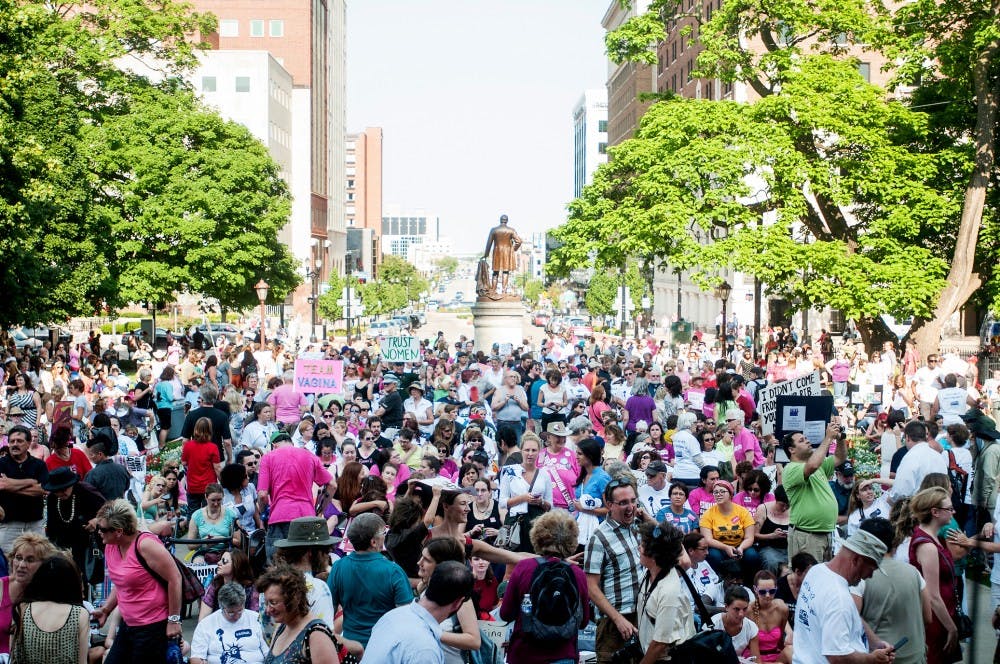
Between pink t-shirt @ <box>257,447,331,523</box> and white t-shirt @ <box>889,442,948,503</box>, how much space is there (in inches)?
214

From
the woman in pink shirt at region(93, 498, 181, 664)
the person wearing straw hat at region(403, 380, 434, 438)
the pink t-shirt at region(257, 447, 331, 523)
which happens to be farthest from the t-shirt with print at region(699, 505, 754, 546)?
the person wearing straw hat at region(403, 380, 434, 438)

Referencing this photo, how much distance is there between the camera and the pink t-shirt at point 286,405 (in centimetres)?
1856

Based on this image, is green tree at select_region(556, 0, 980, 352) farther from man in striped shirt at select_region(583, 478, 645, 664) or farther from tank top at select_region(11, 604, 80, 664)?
tank top at select_region(11, 604, 80, 664)

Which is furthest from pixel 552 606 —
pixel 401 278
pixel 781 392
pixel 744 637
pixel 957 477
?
pixel 401 278

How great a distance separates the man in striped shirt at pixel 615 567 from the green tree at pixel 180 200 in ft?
136

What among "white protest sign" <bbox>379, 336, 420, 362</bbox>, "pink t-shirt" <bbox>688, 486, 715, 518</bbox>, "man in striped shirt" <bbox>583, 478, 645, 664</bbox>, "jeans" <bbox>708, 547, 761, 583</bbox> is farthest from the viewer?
"white protest sign" <bbox>379, 336, 420, 362</bbox>

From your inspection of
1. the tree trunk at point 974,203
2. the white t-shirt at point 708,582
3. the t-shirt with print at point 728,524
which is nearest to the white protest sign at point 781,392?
the t-shirt with print at point 728,524

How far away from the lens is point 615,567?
8.28 metres

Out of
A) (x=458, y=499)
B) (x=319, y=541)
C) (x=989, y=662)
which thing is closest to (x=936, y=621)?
(x=989, y=662)

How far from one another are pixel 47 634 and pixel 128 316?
77.6 meters

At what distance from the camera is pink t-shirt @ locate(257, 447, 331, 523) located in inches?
442

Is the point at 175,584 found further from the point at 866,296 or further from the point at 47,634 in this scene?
the point at 866,296

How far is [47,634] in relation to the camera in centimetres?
718

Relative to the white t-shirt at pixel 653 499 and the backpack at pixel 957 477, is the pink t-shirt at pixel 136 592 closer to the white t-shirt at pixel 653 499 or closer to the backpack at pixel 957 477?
the white t-shirt at pixel 653 499
